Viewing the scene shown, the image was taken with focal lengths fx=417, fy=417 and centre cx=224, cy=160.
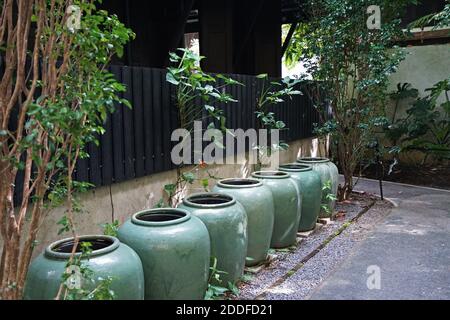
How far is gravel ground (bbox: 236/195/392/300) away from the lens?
3.40m

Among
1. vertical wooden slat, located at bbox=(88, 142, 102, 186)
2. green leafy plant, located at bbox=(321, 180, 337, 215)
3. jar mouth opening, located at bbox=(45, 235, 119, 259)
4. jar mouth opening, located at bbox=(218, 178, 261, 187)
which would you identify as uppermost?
vertical wooden slat, located at bbox=(88, 142, 102, 186)

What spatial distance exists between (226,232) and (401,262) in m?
1.89

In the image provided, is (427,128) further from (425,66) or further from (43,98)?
(43,98)

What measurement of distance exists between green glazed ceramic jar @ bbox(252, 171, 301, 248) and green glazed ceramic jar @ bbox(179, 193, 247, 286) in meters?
0.87

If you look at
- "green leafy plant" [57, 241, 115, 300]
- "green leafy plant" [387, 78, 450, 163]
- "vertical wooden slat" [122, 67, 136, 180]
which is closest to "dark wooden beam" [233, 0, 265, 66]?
"green leafy plant" [387, 78, 450, 163]

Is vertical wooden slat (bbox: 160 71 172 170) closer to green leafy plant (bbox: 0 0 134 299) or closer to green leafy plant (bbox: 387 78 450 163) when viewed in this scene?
green leafy plant (bbox: 0 0 134 299)

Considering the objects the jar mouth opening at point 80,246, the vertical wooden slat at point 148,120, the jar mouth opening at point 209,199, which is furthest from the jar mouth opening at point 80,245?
the vertical wooden slat at point 148,120

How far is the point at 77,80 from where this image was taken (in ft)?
7.57

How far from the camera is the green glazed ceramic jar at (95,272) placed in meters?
2.18

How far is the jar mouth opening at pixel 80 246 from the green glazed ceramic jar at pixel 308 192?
8.64ft

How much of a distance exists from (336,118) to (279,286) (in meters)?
3.74

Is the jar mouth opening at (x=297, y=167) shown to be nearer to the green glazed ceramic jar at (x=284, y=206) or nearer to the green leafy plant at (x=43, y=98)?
the green glazed ceramic jar at (x=284, y=206)
